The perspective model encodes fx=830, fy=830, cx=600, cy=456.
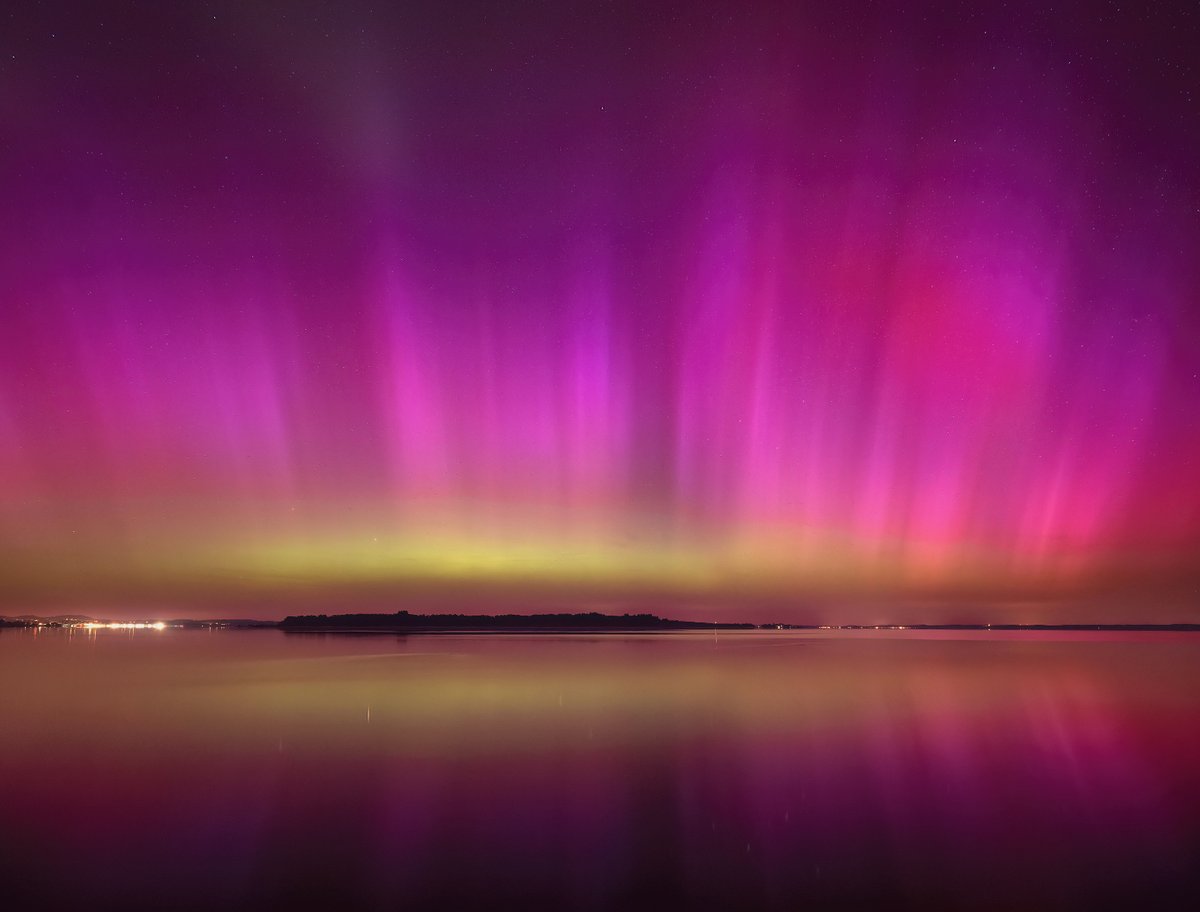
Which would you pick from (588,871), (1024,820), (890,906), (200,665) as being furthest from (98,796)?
(200,665)

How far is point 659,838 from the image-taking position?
1178cm

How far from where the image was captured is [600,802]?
14148mm

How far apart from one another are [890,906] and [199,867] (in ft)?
27.4

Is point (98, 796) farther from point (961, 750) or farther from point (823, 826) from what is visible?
point (961, 750)

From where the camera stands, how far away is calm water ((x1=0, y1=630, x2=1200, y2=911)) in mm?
9820

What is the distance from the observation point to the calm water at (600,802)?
387 inches

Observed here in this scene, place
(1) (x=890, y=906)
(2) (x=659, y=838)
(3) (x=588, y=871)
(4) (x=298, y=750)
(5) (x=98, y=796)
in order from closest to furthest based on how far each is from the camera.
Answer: (1) (x=890, y=906)
(3) (x=588, y=871)
(2) (x=659, y=838)
(5) (x=98, y=796)
(4) (x=298, y=750)

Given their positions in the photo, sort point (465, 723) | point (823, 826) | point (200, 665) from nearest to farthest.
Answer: point (823, 826)
point (465, 723)
point (200, 665)

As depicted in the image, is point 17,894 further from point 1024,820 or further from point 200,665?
point 200,665

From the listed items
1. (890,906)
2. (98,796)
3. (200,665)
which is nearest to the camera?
(890,906)

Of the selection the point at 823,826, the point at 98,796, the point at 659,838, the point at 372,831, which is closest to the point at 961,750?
the point at 823,826

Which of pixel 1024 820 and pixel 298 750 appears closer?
pixel 1024 820

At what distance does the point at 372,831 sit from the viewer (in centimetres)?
1227

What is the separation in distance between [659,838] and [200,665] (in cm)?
4661
